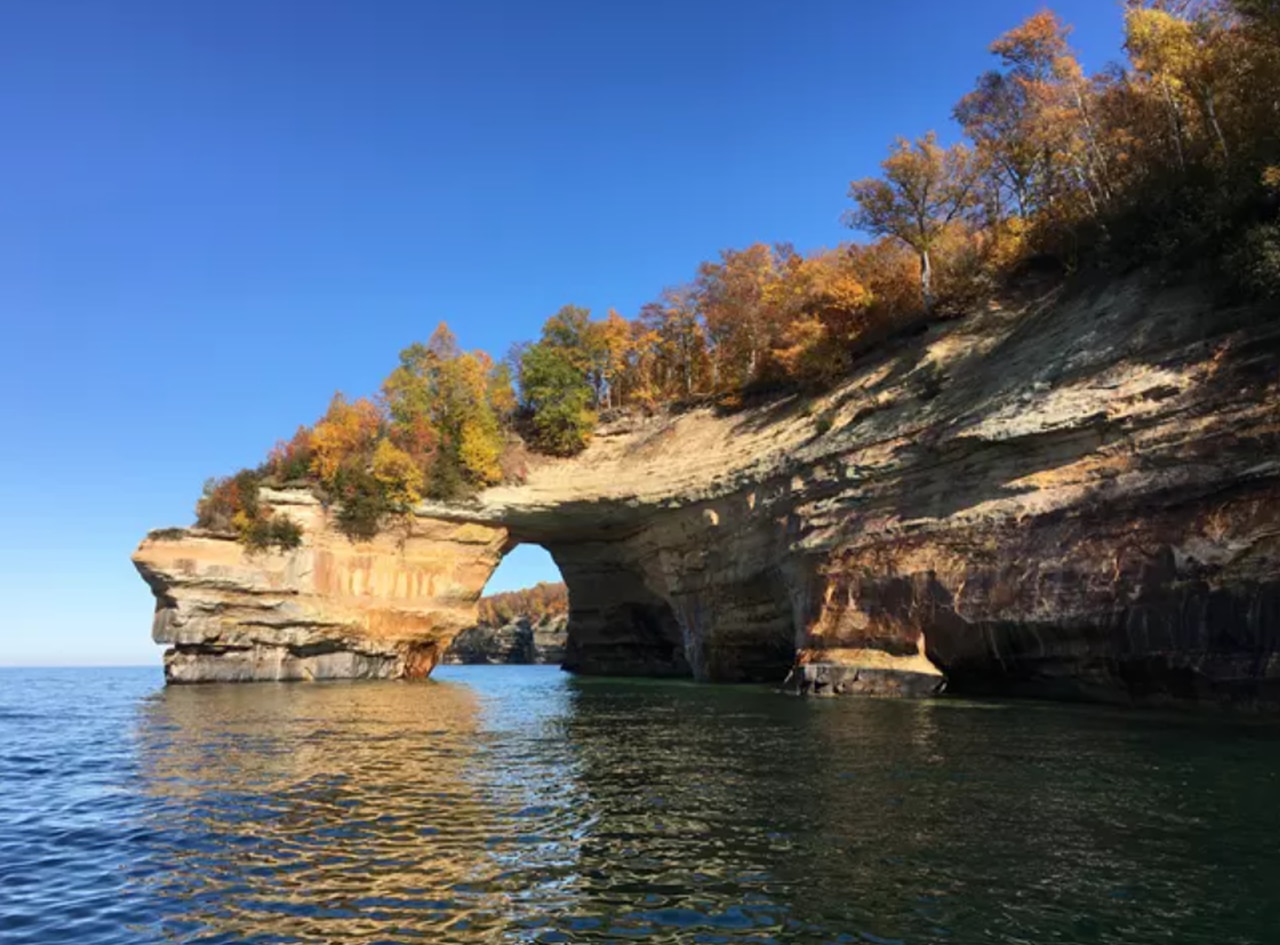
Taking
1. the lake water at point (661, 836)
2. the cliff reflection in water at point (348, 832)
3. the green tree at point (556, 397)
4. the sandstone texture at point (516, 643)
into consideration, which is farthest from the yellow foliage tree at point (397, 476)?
the sandstone texture at point (516, 643)

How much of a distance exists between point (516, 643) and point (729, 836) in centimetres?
11689

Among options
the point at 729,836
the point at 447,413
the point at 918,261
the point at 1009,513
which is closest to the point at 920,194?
the point at 918,261

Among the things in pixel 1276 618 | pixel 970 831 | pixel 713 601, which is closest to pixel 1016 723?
pixel 1276 618

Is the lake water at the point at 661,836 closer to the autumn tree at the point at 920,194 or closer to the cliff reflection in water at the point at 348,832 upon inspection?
the cliff reflection in water at the point at 348,832

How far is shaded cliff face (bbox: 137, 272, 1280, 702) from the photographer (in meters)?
18.8

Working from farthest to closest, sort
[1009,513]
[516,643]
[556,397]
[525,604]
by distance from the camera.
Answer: [525,604] < [516,643] < [556,397] < [1009,513]

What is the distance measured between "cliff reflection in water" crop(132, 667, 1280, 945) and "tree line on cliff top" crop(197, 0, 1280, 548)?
14936 mm

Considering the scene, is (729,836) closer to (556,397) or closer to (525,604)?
(556,397)

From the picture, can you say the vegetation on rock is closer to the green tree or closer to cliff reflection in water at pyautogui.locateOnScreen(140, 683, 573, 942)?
the green tree

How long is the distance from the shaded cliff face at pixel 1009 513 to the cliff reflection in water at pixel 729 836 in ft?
11.9

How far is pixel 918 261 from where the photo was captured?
4122cm

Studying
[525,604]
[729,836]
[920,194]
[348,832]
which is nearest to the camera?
[729,836]

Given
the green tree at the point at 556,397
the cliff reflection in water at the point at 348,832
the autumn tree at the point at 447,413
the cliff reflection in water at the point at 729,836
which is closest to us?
the cliff reflection in water at the point at 729,836

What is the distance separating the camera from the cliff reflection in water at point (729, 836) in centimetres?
681
